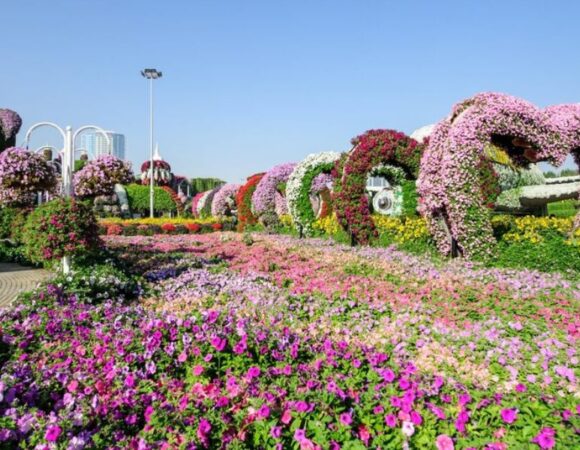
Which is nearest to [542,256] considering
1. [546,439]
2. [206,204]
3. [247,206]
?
[546,439]

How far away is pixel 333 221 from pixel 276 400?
43.4 feet

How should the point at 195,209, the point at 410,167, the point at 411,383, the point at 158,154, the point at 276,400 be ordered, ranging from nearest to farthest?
the point at 276,400, the point at 411,383, the point at 410,167, the point at 195,209, the point at 158,154

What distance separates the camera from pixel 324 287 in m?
6.96

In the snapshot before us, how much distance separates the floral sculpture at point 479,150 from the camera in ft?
30.9

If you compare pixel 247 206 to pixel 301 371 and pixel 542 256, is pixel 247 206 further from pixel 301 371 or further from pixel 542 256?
pixel 301 371

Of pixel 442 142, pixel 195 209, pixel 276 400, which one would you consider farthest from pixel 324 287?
pixel 195 209

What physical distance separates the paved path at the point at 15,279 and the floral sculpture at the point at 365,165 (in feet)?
23.7

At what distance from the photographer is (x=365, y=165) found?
12867 mm

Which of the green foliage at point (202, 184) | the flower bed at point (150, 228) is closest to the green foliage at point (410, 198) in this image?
the flower bed at point (150, 228)

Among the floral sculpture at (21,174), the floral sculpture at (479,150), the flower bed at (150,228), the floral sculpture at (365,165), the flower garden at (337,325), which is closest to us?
the flower garden at (337,325)

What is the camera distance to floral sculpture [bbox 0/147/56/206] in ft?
37.1

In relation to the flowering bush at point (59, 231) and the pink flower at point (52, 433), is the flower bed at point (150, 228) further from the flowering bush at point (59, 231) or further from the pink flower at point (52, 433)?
the pink flower at point (52, 433)

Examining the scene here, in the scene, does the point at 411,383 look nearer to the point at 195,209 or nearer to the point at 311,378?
the point at 311,378

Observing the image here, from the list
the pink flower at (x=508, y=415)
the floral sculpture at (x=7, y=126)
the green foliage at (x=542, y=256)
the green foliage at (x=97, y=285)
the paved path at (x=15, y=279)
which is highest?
the floral sculpture at (x=7, y=126)
